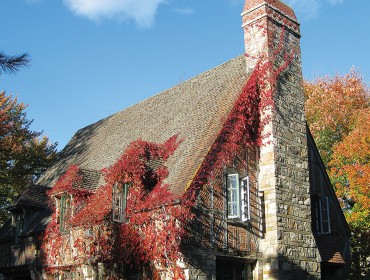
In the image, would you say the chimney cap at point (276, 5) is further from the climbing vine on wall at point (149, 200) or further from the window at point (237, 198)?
the window at point (237, 198)

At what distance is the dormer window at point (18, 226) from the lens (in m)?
19.1

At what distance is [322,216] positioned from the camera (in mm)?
18844

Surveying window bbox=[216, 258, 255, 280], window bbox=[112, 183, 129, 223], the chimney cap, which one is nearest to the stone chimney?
the chimney cap

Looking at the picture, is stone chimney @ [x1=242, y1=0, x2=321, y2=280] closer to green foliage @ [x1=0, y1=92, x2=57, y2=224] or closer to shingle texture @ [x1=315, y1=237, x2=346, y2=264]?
shingle texture @ [x1=315, y1=237, x2=346, y2=264]

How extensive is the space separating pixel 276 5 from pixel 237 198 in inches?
294

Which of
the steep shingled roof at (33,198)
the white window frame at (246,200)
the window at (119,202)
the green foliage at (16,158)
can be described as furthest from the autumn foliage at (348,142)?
the green foliage at (16,158)

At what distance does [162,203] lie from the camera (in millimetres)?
14219

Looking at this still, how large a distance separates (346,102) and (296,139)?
19.4 metres

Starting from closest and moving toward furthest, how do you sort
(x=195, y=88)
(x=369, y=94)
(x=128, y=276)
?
(x=128, y=276) → (x=195, y=88) → (x=369, y=94)

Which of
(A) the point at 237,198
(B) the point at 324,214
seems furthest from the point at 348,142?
(A) the point at 237,198

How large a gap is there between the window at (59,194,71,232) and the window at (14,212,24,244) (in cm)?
330

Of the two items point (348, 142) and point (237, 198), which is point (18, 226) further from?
point (348, 142)

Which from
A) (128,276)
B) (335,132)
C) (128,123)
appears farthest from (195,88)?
(335,132)

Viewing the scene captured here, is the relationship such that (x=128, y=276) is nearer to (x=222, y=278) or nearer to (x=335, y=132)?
(x=222, y=278)
